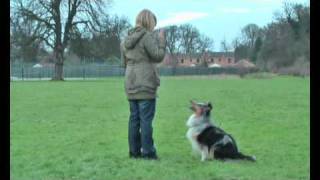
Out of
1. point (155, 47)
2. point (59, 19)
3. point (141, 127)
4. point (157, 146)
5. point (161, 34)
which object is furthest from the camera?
point (59, 19)

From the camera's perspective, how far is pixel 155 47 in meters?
7.00

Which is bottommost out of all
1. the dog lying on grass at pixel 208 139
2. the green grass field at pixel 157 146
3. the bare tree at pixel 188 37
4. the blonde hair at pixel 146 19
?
the green grass field at pixel 157 146

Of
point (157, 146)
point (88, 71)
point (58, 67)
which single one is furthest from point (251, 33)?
point (157, 146)

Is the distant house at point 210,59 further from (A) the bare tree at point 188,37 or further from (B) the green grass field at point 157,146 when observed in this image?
(B) the green grass field at point 157,146

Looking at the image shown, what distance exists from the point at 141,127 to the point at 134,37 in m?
1.13

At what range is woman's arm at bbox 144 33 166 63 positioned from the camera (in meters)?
6.98

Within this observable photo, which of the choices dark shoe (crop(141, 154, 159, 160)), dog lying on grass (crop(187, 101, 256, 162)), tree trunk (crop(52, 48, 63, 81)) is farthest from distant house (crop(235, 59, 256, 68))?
dark shoe (crop(141, 154, 159, 160))

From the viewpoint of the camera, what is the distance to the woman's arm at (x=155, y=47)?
22.9ft

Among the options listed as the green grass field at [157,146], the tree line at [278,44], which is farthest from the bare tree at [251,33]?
the green grass field at [157,146]

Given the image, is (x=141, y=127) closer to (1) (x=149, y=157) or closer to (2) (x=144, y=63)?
(1) (x=149, y=157)

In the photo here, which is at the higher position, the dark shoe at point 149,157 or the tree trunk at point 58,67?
the tree trunk at point 58,67

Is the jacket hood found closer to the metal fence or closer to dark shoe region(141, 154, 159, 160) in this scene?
dark shoe region(141, 154, 159, 160)

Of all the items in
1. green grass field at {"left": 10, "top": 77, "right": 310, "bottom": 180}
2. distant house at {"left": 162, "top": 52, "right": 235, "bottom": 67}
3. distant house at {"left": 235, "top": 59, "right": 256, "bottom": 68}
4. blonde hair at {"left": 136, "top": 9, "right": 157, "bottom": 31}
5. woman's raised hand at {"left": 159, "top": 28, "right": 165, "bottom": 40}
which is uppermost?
distant house at {"left": 162, "top": 52, "right": 235, "bottom": 67}
